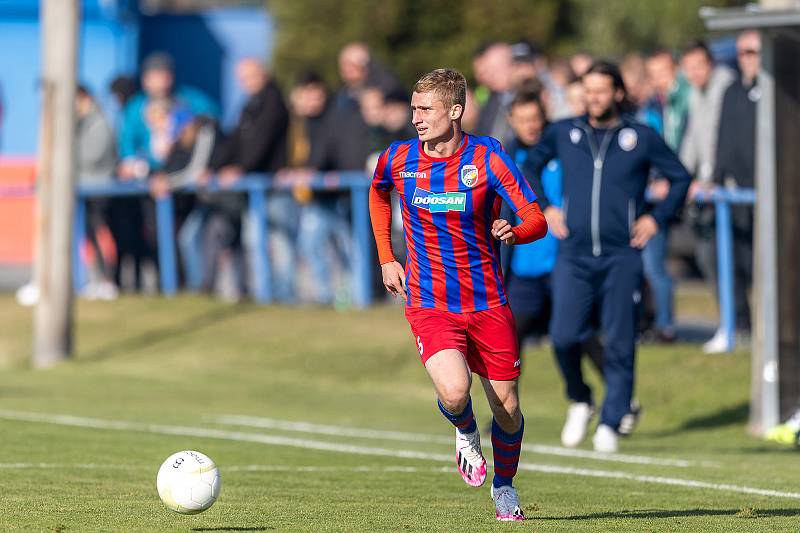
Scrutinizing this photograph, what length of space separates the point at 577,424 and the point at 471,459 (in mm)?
3864

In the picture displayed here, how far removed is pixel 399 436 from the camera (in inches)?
498

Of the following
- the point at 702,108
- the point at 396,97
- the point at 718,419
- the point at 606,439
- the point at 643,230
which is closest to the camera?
the point at 643,230

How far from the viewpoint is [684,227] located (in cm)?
2008

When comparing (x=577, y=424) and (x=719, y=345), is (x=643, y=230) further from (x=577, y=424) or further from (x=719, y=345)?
(x=719, y=345)

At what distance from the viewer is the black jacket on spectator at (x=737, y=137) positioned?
14.7 meters

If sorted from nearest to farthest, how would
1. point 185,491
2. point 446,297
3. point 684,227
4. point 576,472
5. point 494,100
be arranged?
point 185,491 < point 446,297 < point 576,472 < point 494,100 < point 684,227

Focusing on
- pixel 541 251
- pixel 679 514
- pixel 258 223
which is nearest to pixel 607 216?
pixel 541 251

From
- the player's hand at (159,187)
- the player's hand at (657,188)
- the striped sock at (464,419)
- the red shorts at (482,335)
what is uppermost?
the player's hand at (159,187)

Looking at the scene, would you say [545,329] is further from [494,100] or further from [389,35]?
[389,35]

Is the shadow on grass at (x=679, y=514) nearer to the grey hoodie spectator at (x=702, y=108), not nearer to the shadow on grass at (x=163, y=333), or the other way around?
the grey hoodie spectator at (x=702, y=108)

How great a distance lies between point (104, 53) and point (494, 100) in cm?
1968

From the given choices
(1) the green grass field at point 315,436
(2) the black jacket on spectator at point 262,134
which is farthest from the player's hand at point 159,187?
(1) the green grass field at point 315,436

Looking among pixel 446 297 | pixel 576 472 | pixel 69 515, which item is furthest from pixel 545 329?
pixel 69 515

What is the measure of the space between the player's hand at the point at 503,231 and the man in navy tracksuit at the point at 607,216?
138 inches
